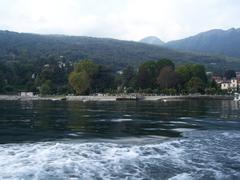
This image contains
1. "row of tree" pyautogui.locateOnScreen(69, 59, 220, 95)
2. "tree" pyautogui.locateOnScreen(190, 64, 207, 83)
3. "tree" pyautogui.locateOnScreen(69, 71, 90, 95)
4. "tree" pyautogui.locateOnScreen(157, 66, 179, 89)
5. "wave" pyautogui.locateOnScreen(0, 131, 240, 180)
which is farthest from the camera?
"tree" pyautogui.locateOnScreen(190, 64, 207, 83)

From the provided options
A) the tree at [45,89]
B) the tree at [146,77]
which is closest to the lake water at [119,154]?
the tree at [146,77]

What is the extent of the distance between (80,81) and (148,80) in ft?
78.8

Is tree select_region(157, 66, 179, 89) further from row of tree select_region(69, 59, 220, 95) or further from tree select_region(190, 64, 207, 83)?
tree select_region(190, 64, 207, 83)

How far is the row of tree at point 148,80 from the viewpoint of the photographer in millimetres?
138625

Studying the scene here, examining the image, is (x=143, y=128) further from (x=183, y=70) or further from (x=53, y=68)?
(x=53, y=68)

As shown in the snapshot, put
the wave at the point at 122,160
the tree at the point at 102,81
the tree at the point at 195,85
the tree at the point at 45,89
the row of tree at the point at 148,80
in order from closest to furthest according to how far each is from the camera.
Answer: the wave at the point at 122,160
the tree at the point at 195,85
the row of tree at the point at 148,80
the tree at the point at 45,89
the tree at the point at 102,81

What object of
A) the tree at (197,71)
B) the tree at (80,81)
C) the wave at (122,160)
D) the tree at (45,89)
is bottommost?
the wave at (122,160)

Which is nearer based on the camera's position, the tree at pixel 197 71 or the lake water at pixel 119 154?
the lake water at pixel 119 154

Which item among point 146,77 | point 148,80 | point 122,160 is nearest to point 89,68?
point 146,77

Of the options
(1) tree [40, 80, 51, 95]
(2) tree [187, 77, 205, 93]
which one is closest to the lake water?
(2) tree [187, 77, 205, 93]

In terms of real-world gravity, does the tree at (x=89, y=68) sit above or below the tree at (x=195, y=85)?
above

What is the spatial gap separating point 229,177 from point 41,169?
810 cm

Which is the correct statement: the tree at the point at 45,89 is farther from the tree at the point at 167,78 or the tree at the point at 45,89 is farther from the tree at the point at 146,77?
the tree at the point at 167,78

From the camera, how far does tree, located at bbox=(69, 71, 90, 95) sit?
463 feet
